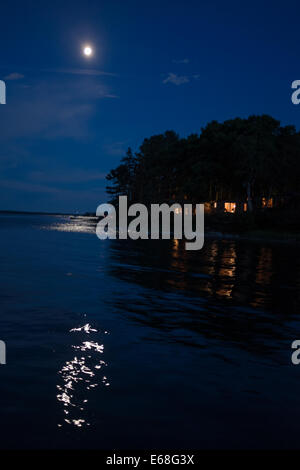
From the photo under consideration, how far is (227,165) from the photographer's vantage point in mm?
68500

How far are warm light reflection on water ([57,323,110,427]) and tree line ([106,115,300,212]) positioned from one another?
54.0m

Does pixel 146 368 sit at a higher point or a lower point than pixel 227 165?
lower

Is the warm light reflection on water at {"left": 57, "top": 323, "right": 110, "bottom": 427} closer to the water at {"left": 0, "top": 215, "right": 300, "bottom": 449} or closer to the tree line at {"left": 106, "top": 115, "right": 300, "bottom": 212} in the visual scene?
the water at {"left": 0, "top": 215, "right": 300, "bottom": 449}

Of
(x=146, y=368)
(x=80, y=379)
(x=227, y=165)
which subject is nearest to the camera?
(x=80, y=379)

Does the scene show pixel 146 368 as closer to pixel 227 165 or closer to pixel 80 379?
pixel 80 379

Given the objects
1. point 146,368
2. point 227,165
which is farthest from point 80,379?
point 227,165

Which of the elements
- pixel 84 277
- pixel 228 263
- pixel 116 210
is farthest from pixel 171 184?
pixel 84 277

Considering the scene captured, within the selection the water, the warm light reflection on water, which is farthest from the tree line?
the warm light reflection on water

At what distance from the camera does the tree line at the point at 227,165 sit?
58344 millimetres

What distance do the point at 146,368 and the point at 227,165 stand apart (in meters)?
64.7

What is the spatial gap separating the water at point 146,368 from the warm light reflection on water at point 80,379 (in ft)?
0.06

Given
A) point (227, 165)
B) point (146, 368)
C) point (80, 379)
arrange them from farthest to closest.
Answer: point (227, 165)
point (146, 368)
point (80, 379)
